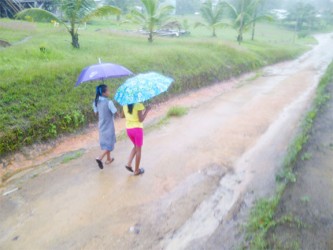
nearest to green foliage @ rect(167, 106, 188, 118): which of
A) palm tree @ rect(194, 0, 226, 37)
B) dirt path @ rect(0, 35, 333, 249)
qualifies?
dirt path @ rect(0, 35, 333, 249)

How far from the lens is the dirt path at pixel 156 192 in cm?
442

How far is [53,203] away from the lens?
5.21 metres

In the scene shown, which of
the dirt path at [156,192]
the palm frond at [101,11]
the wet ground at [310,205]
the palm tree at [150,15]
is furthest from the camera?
the palm tree at [150,15]

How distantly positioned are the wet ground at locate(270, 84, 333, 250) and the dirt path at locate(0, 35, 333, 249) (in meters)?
0.63

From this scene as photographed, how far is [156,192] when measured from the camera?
17.9 ft

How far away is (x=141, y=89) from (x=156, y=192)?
6.07 feet

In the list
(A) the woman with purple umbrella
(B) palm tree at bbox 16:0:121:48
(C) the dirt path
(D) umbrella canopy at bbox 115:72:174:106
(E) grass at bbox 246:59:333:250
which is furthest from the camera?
(B) palm tree at bbox 16:0:121:48

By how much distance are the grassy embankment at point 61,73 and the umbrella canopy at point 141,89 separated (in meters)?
2.98

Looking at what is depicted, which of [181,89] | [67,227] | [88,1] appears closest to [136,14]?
[88,1]

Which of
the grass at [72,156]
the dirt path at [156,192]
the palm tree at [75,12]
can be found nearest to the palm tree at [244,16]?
the palm tree at [75,12]

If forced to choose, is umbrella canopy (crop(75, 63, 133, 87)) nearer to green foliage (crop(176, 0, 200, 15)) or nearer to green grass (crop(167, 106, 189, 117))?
green grass (crop(167, 106, 189, 117))

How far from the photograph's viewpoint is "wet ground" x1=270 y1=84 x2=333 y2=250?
3732mm

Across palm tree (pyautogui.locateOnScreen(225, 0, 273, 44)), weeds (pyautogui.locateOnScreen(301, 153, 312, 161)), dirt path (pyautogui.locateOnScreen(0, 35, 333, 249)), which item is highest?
palm tree (pyautogui.locateOnScreen(225, 0, 273, 44))

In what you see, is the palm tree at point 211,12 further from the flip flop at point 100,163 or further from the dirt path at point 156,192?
the flip flop at point 100,163
